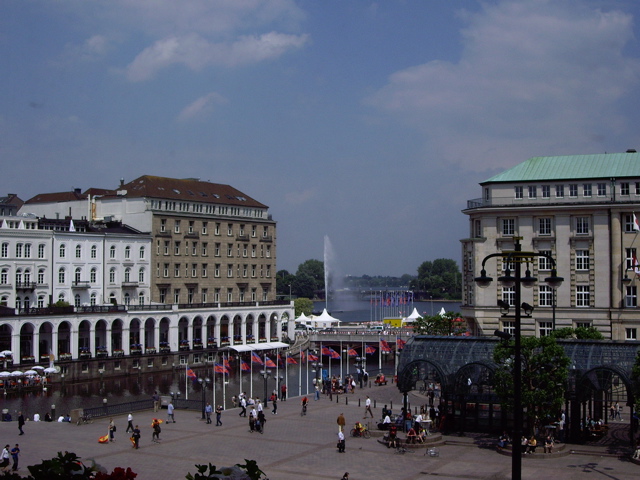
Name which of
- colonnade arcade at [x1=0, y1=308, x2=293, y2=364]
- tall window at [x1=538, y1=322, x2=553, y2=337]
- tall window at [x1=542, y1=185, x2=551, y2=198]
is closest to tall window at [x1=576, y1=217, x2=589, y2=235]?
tall window at [x1=542, y1=185, x2=551, y2=198]

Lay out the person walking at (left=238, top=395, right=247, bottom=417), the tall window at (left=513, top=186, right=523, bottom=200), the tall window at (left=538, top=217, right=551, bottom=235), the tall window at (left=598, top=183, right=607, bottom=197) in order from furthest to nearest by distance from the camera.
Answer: the tall window at (left=513, top=186, right=523, bottom=200), the tall window at (left=538, top=217, right=551, bottom=235), the tall window at (left=598, top=183, right=607, bottom=197), the person walking at (left=238, top=395, right=247, bottom=417)

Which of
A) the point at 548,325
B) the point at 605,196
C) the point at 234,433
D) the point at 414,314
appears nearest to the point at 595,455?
the point at 234,433

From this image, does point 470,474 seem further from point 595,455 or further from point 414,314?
point 414,314

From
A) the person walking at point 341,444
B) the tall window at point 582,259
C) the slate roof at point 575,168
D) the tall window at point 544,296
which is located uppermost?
the slate roof at point 575,168

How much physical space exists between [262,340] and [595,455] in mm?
96976

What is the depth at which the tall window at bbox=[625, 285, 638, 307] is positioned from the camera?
7712cm

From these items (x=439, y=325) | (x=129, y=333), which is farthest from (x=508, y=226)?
(x=129, y=333)

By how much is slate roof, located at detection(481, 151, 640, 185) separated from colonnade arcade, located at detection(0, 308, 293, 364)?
56.5m

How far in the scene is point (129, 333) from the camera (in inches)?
4537

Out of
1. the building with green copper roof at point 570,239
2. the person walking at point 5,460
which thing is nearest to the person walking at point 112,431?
the person walking at point 5,460

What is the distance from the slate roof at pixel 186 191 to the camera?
128375mm

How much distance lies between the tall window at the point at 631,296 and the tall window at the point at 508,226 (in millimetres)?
11954

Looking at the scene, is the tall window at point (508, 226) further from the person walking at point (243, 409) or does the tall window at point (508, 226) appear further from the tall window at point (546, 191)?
the person walking at point (243, 409)

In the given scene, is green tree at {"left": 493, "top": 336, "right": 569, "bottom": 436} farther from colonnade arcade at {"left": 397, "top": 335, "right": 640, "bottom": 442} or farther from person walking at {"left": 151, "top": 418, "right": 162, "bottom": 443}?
person walking at {"left": 151, "top": 418, "right": 162, "bottom": 443}
